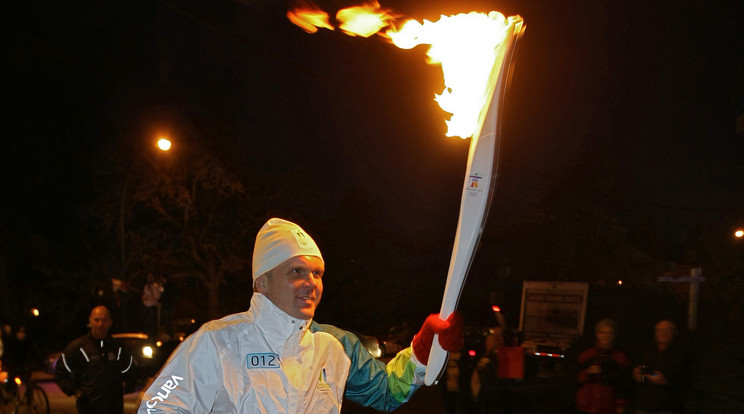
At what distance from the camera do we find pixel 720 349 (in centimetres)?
1354

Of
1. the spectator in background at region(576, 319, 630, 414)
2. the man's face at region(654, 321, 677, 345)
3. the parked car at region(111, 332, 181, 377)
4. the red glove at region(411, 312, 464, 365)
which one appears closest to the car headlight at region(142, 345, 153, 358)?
the parked car at region(111, 332, 181, 377)

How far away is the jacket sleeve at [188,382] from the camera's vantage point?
2.62 meters

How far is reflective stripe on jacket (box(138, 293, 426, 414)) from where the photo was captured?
2674mm

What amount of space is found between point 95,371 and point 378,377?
425 centimetres

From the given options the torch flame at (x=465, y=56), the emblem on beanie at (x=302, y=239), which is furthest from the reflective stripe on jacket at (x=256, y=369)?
the torch flame at (x=465, y=56)

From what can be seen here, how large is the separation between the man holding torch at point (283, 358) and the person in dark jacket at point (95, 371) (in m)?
4.12

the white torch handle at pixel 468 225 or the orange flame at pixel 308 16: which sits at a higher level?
the orange flame at pixel 308 16

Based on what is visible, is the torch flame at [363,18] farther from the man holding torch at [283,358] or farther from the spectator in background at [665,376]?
the spectator in background at [665,376]

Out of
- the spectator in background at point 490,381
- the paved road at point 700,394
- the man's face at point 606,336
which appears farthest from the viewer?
the paved road at point 700,394

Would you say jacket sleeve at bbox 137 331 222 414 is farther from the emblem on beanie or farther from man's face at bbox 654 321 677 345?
man's face at bbox 654 321 677 345

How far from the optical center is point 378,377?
10.6ft

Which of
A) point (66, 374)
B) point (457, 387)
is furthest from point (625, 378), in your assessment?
point (66, 374)

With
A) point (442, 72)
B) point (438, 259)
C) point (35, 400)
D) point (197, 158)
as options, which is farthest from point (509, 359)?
point (438, 259)

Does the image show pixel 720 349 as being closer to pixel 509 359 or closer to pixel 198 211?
pixel 509 359
